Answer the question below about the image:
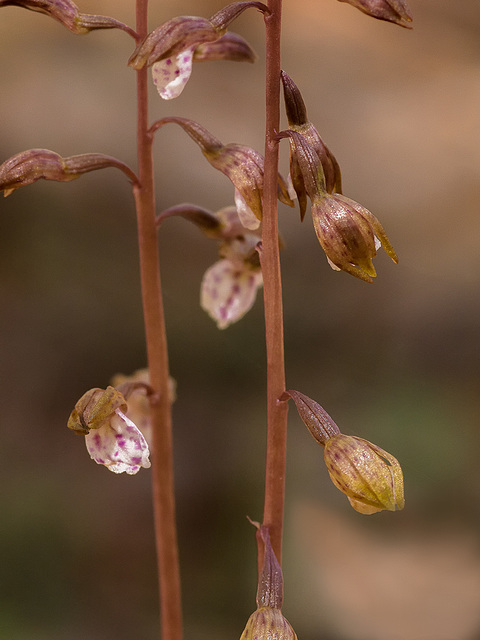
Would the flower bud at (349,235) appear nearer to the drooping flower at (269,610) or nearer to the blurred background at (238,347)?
the drooping flower at (269,610)

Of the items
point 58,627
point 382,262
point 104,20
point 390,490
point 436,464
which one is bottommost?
point 58,627

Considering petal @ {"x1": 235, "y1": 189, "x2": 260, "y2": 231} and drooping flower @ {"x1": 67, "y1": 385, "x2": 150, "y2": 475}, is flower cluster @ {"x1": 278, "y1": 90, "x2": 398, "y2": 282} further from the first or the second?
drooping flower @ {"x1": 67, "y1": 385, "x2": 150, "y2": 475}

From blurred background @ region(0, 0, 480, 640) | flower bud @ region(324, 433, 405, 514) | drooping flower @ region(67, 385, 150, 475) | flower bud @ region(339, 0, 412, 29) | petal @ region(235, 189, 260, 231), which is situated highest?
flower bud @ region(339, 0, 412, 29)

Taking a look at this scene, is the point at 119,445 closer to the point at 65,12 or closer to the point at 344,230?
the point at 344,230

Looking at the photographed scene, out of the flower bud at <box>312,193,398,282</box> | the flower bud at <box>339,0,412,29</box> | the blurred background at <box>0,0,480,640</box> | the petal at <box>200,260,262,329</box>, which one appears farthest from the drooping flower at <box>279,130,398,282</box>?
the blurred background at <box>0,0,480,640</box>

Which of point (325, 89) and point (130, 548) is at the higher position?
→ point (325, 89)

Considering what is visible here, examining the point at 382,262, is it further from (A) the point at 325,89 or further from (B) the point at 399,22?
(B) the point at 399,22

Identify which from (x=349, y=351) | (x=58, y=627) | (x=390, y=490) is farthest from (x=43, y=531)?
(x=390, y=490)

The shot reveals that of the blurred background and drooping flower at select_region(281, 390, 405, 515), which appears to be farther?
the blurred background

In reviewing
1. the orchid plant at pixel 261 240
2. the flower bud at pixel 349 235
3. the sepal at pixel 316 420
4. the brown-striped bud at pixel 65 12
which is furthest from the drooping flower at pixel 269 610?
the brown-striped bud at pixel 65 12
